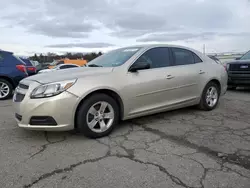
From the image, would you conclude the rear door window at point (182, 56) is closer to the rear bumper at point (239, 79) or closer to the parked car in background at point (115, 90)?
the parked car in background at point (115, 90)

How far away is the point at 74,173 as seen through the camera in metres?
2.62

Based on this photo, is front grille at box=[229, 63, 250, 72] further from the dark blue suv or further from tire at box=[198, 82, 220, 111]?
the dark blue suv

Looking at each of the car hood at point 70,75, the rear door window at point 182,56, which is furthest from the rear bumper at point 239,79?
the car hood at point 70,75

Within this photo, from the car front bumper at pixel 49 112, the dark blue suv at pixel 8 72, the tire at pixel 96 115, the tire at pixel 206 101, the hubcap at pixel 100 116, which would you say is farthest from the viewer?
the dark blue suv at pixel 8 72

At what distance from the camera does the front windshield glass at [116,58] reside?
4219mm

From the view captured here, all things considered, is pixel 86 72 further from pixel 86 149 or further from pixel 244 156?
pixel 244 156

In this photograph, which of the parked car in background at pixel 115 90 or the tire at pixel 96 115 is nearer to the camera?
the parked car in background at pixel 115 90

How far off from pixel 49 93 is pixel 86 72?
74 centimetres

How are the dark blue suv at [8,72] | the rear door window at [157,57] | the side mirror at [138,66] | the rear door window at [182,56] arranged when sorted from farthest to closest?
1. the dark blue suv at [8,72]
2. the rear door window at [182,56]
3. the rear door window at [157,57]
4. the side mirror at [138,66]

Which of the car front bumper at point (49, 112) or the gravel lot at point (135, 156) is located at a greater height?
the car front bumper at point (49, 112)

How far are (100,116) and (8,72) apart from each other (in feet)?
16.0

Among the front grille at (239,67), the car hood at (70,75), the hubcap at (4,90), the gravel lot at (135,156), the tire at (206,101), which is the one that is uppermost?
the car hood at (70,75)

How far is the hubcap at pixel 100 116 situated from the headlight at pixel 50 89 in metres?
0.51

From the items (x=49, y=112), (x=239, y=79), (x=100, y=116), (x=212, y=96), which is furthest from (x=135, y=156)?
(x=239, y=79)
